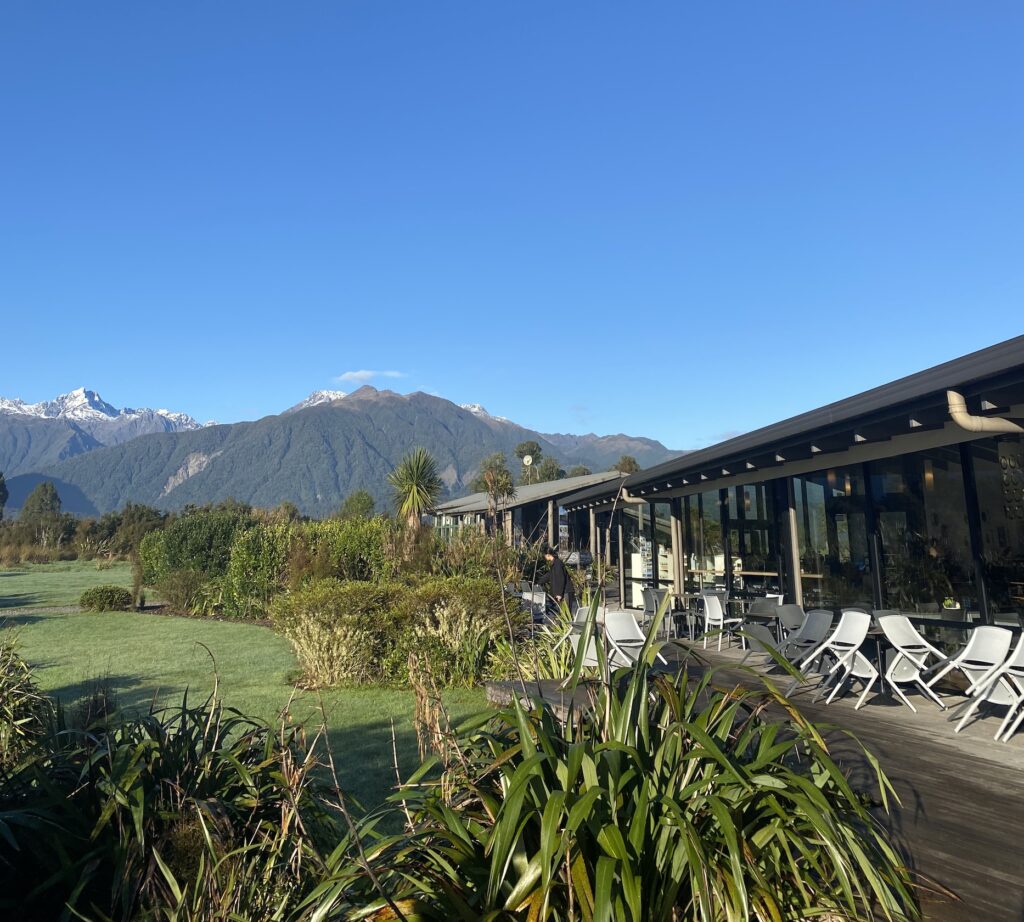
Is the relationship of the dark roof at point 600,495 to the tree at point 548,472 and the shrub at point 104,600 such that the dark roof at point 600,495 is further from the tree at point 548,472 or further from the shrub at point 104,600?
the tree at point 548,472

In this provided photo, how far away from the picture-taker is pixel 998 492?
6430 mm

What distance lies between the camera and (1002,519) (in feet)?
20.9

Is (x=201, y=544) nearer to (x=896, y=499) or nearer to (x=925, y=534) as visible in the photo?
(x=896, y=499)

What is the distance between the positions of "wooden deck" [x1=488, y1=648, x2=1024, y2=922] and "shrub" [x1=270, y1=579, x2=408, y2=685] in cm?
379

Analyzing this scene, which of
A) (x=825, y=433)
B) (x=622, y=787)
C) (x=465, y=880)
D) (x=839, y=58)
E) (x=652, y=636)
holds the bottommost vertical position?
(x=465, y=880)

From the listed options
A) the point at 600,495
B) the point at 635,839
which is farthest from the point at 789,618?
the point at 600,495

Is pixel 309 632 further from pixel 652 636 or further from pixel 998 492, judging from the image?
pixel 998 492

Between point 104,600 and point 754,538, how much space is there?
15959 mm

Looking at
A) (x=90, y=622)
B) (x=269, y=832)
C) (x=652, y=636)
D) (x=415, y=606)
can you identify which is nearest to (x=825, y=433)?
(x=652, y=636)

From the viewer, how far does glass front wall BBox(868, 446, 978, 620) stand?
6.86 meters

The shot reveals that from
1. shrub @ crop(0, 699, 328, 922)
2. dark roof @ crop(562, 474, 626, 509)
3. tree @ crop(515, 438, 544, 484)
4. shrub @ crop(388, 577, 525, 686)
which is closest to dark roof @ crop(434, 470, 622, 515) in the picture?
dark roof @ crop(562, 474, 626, 509)

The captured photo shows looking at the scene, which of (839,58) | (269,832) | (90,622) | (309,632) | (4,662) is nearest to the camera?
(269,832)

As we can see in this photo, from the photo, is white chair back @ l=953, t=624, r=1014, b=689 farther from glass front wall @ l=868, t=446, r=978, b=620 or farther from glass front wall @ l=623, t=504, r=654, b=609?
glass front wall @ l=623, t=504, r=654, b=609

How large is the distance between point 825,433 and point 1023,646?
2.69m
